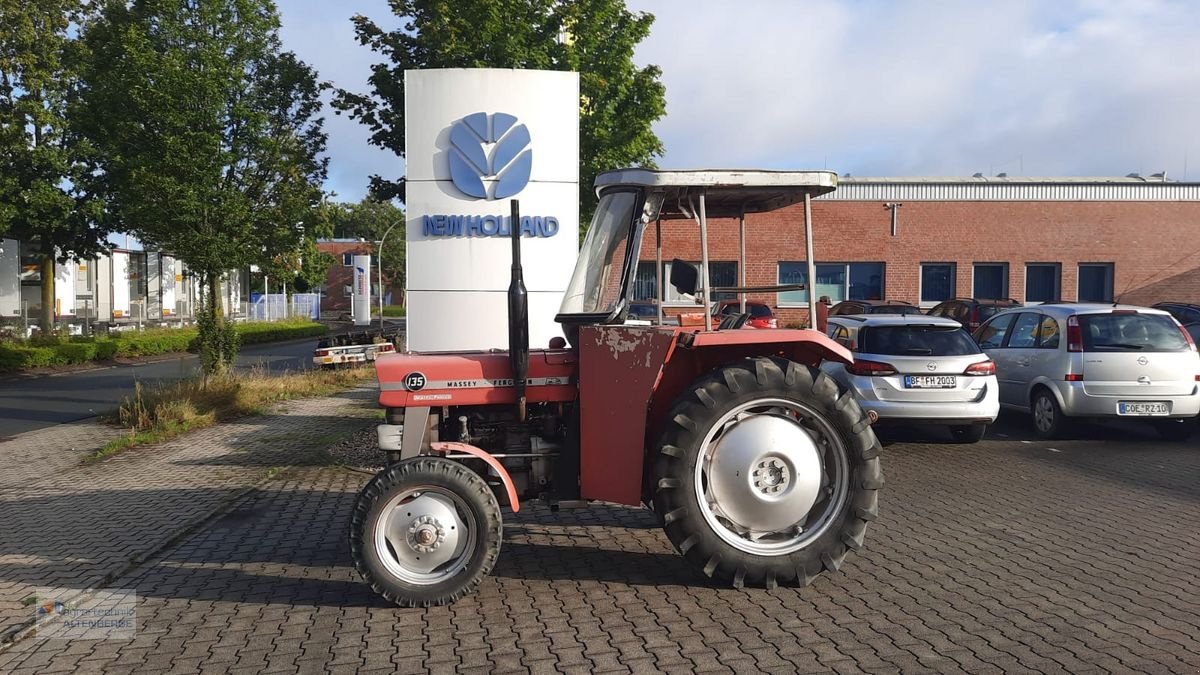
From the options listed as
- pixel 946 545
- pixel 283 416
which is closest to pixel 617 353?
pixel 946 545

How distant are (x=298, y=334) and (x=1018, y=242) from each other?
33.3 meters

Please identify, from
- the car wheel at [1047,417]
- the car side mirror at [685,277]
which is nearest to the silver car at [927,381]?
the car wheel at [1047,417]

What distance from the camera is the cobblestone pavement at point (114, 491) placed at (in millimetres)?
6125

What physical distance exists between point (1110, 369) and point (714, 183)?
751 centimetres

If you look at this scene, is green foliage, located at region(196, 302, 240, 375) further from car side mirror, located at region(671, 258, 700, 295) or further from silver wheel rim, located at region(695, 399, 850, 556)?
silver wheel rim, located at region(695, 399, 850, 556)

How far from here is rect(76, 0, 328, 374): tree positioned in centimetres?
1534

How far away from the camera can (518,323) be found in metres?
4.90

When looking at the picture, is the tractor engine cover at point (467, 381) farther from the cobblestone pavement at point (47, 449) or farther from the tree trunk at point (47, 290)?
the tree trunk at point (47, 290)

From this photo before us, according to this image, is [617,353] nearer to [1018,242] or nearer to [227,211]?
[227,211]

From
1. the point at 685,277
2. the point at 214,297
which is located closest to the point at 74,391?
the point at 214,297

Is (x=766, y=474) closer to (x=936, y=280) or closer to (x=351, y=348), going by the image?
(x=351, y=348)

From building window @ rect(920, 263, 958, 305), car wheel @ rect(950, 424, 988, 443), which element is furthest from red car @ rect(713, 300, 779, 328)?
building window @ rect(920, 263, 958, 305)

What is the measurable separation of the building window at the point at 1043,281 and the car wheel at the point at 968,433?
985 inches

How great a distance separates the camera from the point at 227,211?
16.2m
